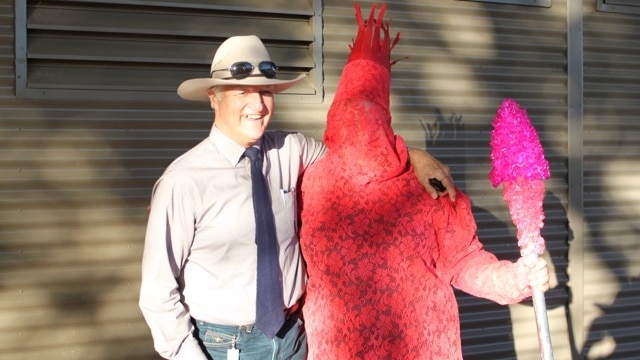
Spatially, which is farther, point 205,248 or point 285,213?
point 285,213

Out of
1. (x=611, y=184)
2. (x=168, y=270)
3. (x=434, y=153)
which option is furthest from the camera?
(x=611, y=184)

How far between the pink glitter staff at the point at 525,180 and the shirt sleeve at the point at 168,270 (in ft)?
3.57

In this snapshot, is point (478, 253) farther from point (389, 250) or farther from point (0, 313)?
point (0, 313)

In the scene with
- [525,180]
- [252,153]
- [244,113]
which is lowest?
[525,180]

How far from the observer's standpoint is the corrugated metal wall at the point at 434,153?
4387 mm

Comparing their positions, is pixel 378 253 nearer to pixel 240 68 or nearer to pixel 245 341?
pixel 245 341

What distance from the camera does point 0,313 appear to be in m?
4.30

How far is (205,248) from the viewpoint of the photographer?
9.82 feet

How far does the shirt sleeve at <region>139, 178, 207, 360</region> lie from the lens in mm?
2906

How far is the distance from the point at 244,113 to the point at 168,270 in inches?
24.0

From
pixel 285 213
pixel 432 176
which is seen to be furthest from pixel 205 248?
pixel 432 176

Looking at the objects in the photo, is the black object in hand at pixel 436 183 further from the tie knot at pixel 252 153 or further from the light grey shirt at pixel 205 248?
the tie knot at pixel 252 153

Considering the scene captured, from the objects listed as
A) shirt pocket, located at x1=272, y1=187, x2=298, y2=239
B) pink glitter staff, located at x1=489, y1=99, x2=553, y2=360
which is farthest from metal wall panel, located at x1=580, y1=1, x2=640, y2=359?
shirt pocket, located at x1=272, y1=187, x2=298, y2=239

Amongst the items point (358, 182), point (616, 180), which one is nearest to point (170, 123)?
point (358, 182)
